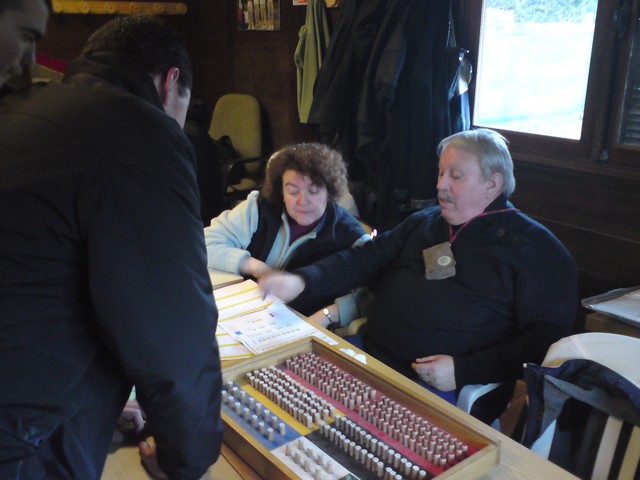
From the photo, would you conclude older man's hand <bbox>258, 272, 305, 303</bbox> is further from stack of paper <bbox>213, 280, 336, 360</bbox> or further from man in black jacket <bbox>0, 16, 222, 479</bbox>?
man in black jacket <bbox>0, 16, 222, 479</bbox>

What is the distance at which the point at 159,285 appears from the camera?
2.71ft

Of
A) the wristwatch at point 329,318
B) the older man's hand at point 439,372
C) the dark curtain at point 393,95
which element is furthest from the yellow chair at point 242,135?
the older man's hand at point 439,372

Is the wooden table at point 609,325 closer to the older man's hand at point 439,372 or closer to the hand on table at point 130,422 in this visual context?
the older man's hand at point 439,372

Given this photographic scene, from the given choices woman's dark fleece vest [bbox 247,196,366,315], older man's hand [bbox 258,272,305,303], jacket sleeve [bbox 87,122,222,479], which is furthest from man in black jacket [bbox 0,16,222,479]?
woman's dark fleece vest [bbox 247,196,366,315]

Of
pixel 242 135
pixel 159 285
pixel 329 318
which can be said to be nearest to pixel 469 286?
pixel 329 318

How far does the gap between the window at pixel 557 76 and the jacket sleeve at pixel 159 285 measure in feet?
6.17

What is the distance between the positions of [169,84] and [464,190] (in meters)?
1.04

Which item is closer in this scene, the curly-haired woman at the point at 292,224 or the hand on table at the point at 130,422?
the hand on table at the point at 130,422

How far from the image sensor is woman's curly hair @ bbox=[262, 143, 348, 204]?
2051 mm

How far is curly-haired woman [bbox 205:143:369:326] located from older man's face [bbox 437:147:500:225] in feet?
1.29

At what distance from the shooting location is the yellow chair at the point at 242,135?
13.2 ft

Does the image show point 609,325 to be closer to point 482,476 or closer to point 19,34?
point 482,476

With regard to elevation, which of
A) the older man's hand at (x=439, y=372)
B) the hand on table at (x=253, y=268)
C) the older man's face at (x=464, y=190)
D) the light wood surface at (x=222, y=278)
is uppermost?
the older man's face at (x=464, y=190)

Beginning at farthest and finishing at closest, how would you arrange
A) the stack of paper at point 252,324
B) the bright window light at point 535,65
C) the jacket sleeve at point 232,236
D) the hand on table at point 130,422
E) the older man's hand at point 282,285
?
the bright window light at point 535,65 → the jacket sleeve at point 232,236 → the older man's hand at point 282,285 → the stack of paper at point 252,324 → the hand on table at point 130,422
